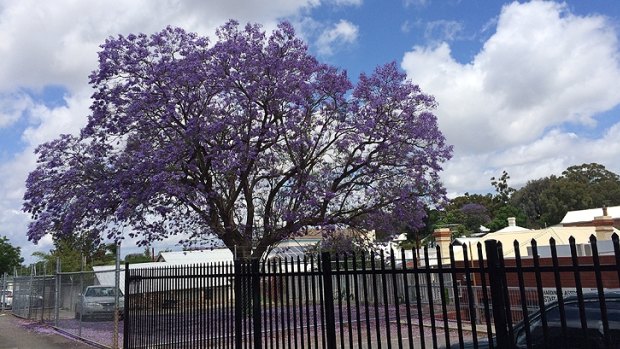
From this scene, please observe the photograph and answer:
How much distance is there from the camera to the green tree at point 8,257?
178ft

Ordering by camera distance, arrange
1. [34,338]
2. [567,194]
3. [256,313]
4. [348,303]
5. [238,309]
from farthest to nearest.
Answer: [567,194] < [34,338] < [238,309] < [256,313] < [348,303]

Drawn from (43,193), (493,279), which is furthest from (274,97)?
(493,279)

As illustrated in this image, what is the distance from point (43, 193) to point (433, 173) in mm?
13485

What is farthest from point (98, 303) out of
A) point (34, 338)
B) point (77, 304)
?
point (34, 338)

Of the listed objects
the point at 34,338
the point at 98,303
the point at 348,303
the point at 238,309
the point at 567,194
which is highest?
the point at 567,194

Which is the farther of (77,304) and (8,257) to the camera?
(8,257)

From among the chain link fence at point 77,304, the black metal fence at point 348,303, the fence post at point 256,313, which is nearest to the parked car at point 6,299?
the chain link fence at point 77,304

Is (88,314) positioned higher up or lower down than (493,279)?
lower down

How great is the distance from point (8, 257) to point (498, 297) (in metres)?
60.5

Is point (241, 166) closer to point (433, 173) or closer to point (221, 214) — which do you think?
point (221, 214)

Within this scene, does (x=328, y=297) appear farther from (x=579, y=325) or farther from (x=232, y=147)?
(x=232, y=147)

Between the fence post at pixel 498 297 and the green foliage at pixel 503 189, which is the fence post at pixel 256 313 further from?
the green foliage at pixel 503 189

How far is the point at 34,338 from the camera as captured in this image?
1623 cm

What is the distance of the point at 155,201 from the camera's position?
58.3ft
